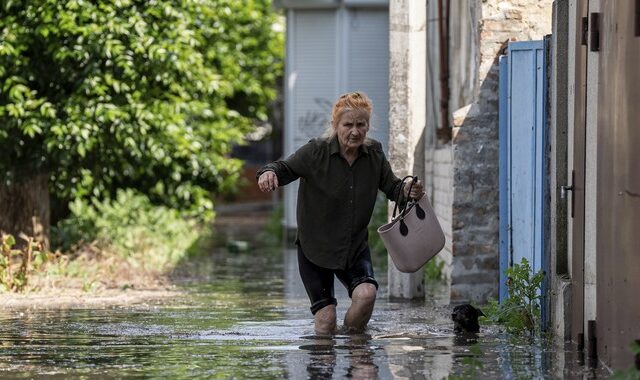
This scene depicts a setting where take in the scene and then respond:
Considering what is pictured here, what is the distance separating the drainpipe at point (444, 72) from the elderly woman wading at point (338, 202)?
6630 millimetres

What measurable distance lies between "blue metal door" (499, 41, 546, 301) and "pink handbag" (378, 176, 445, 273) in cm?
90

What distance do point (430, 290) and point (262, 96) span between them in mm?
11622

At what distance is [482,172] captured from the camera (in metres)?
12.6

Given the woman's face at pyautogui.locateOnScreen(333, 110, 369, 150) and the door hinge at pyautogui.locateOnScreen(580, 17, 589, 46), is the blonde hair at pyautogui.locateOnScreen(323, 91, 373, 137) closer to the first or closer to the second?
the woman's face at pyautogui.locateOnScreen(333, 110, 369, 150)

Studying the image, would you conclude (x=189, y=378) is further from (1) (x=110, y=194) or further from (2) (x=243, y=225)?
(2) (x=243, y=225)

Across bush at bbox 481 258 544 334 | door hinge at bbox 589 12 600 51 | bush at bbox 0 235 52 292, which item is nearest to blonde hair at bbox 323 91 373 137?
bush at bbox 481 258 544 334

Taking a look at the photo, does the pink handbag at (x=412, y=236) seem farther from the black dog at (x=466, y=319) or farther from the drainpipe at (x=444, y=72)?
the drainpipe at (x=444, y=72)

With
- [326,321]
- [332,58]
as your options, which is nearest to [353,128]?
[326,321]

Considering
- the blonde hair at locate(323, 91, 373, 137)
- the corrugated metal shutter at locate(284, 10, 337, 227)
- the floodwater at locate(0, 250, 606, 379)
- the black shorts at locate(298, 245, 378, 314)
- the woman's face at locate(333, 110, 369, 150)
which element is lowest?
the floodwater at locate(0, 250, 606, 379)

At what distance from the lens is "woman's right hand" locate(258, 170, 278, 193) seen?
30.6 feet

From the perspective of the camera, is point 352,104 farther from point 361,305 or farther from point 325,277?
point 361,305

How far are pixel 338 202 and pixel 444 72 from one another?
23.5ft

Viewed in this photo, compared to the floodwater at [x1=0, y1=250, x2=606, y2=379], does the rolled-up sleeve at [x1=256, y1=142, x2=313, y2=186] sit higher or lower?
higher

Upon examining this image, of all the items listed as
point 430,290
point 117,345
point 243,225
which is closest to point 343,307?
point 430,290
